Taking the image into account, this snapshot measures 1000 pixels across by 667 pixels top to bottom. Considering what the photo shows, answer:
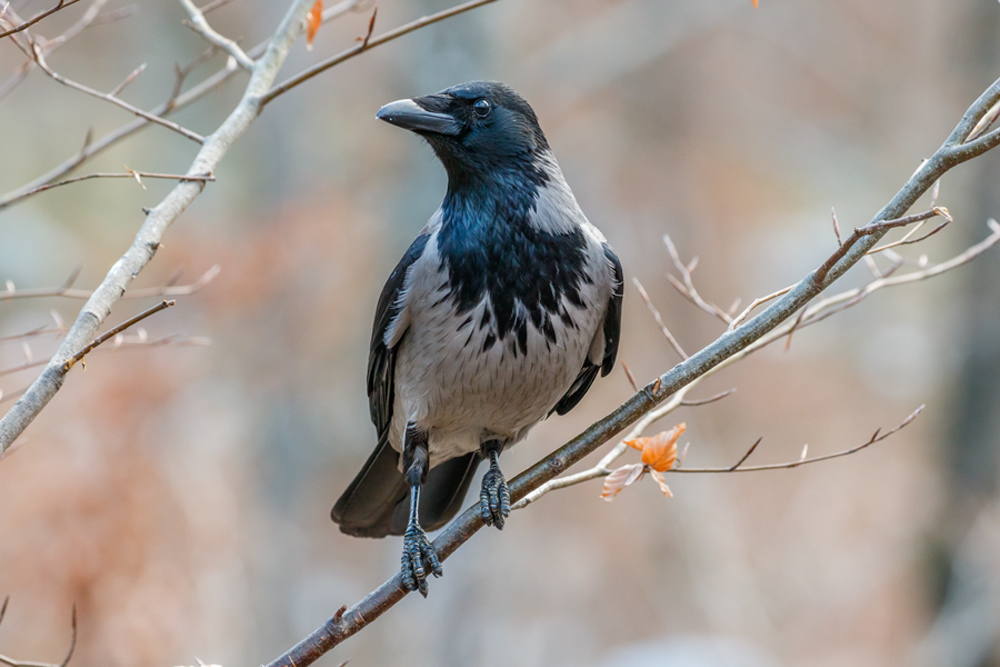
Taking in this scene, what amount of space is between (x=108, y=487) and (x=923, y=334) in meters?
10.2

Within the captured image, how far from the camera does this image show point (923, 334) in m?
12.1

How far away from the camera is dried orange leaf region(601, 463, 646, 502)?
243cm

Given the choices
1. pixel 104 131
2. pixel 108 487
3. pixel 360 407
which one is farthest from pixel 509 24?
pixel 104 131

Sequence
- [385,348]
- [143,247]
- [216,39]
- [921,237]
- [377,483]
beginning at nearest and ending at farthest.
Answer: [143,247] → [921,237] → [216,39] → [385,348] → [377,483]

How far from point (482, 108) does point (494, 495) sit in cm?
130

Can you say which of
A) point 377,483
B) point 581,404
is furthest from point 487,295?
point 581,404

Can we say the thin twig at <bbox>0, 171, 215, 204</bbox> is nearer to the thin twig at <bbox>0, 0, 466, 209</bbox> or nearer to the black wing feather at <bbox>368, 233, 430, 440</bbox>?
the thin twig at <bbox>0, 0, 466, 209</bbox>

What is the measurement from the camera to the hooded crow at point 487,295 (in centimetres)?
293

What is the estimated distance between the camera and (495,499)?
117 inches

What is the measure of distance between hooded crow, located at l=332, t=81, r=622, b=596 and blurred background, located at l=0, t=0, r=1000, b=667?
107 cm

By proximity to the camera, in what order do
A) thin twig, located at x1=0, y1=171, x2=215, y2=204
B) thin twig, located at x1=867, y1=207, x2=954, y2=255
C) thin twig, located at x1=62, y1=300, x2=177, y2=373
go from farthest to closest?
thin twig, located at x1=0, y1=171, x2=215, y2=204, thin twig, located at x1=867, y1=207, x2=954, y2=255, thin twig, located at x1=62, y1=300, x2=177, y2=373

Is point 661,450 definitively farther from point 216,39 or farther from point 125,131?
point 125,131

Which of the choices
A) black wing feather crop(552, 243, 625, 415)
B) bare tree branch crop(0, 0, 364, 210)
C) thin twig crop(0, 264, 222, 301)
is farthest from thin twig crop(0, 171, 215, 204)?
black wing feather crop(552, 243, 625, 415)

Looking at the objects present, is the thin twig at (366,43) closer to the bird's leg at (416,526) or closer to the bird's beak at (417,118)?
the bird's beak at (417,118)
